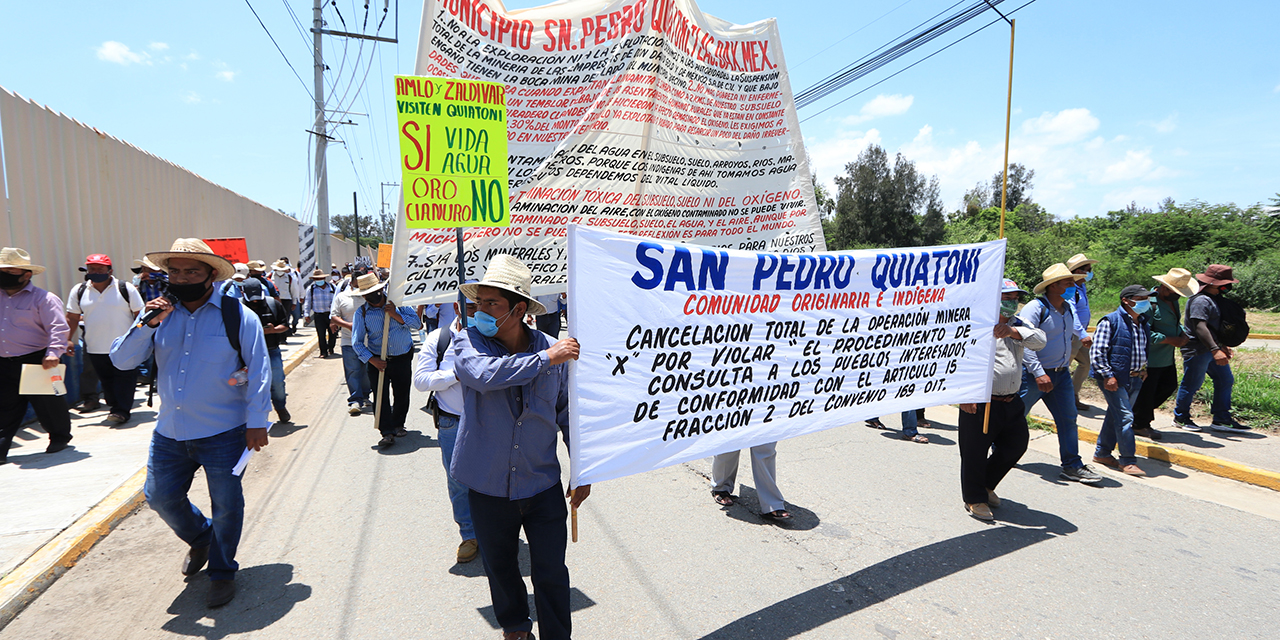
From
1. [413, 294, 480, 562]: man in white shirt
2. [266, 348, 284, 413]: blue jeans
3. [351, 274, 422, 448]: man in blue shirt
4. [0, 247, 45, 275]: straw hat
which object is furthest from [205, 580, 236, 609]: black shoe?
[266, 348, 284, 413]: blue jeans

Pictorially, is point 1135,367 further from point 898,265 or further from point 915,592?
point 915,592

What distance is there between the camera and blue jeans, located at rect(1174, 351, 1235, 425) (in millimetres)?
7020

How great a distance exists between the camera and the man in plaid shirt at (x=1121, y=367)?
5.80 metres

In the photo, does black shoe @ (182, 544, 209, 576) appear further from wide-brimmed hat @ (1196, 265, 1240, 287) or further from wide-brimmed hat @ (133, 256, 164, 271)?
wide-brimmed hat @ (1196, 265, 1240, 287)

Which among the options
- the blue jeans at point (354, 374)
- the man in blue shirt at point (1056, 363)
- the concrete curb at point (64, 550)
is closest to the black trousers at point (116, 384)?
the blue jeans at point (354, 374)

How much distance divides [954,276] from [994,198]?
76990 millimetres

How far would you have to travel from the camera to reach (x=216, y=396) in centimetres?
337

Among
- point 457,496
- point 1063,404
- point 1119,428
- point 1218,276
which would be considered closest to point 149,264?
point 457,496

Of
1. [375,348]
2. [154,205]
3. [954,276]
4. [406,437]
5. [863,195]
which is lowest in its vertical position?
[406,437]

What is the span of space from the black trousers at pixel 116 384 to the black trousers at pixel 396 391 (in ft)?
9.81

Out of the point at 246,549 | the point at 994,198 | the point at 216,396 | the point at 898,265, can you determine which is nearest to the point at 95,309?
the point at 246,549

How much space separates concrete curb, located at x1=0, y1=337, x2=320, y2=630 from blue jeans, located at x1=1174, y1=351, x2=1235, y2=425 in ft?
33.0

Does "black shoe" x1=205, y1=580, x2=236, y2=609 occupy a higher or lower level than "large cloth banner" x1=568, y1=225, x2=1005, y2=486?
lower

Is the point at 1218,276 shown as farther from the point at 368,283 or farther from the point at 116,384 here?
the point at 116,384
